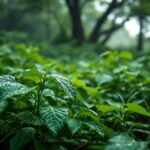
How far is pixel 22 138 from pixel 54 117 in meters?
0.21

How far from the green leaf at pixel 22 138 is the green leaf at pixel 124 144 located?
0.41m

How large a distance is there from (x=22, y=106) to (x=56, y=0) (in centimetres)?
1772

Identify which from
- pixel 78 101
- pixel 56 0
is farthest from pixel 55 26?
pixel 78 101

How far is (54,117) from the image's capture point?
142 centimetres

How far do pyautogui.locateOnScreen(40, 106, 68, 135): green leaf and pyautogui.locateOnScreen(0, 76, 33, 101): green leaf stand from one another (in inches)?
5.4

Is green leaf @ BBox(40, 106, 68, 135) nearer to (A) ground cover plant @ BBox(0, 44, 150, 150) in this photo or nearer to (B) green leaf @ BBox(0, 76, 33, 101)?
(A) ground cover plant @ BBox(0, 44, 150, 150)

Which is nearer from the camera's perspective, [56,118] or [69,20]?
[56,118]

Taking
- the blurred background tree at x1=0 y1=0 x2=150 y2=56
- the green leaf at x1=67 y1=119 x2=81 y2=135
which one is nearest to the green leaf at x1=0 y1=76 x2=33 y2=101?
the green leaf at x1=67 y1=119 x2=81 y2=135

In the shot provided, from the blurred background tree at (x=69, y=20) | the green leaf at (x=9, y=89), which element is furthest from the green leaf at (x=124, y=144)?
the blurred background tree at (x=69, y=20)

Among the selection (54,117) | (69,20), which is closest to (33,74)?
(54,117)

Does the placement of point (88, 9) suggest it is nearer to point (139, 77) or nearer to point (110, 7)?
point (110, 7)

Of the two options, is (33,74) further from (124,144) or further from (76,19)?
(76,19)

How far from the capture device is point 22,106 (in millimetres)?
1858

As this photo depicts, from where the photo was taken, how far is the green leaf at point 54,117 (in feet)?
4.49
